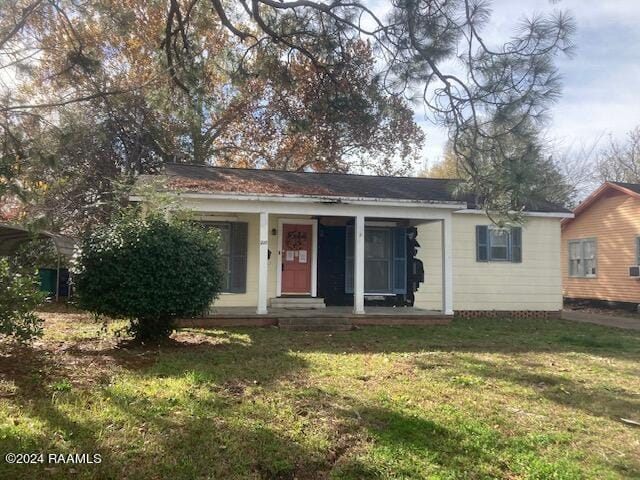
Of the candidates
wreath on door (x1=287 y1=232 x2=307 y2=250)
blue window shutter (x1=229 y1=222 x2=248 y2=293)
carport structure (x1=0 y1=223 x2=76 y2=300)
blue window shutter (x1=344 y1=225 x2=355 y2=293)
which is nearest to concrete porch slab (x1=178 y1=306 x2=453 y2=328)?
blue window shutter (x1=229 y1=222 x2=248 y2=293)

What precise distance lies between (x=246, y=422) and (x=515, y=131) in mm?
5093

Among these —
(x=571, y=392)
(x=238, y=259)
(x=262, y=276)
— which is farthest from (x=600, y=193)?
(x=571, y=392)

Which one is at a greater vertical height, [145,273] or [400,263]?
[400,263]

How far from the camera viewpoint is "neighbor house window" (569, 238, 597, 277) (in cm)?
1805

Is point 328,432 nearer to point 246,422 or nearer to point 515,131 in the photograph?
point 246,422

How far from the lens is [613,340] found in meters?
9.74

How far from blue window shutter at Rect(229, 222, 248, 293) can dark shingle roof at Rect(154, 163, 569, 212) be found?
3.86ft

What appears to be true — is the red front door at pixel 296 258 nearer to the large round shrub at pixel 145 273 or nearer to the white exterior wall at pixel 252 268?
the white exterior wall at pixel 252 268

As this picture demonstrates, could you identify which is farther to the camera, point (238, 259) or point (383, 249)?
point (383, 249)

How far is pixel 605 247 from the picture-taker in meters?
17.3

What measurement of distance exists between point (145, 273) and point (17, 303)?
174cm

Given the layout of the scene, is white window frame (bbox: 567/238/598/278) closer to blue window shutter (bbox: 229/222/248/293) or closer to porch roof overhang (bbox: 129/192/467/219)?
porch roof overhang (bbox: 129/192/467/219)

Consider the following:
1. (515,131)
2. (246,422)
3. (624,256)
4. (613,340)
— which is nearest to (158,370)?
(246,422)

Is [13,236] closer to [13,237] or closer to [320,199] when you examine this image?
[13,237]
